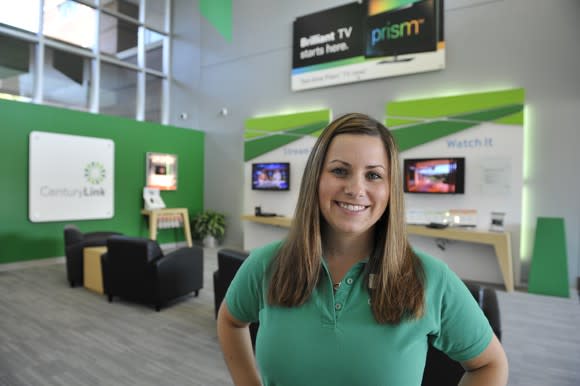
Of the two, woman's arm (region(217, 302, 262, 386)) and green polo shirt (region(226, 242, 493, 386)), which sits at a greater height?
green polo shirt (region(226, 242, 493, 386))

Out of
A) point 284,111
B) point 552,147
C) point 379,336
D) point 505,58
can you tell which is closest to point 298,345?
point 379,336

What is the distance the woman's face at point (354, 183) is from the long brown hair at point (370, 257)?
22 mm

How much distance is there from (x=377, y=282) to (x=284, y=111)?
6520mm

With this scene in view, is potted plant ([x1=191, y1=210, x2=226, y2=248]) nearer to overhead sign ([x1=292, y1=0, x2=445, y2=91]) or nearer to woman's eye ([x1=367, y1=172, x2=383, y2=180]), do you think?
overhead sign ([x1=292, y1=0, x2=445, y2=91])

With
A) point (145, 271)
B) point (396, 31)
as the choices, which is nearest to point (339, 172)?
point (145, 271)

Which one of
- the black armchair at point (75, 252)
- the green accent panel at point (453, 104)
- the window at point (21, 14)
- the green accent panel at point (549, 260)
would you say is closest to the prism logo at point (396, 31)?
the green accent panel at point (453, 104)

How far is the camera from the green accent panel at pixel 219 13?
6.34 metres

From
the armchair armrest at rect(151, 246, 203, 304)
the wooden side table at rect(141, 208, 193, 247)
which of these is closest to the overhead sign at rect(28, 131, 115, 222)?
the wooden side table at rect(141, 208, 193, 247)

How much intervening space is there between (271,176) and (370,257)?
612 cm

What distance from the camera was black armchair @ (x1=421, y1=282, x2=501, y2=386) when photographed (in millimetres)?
1872

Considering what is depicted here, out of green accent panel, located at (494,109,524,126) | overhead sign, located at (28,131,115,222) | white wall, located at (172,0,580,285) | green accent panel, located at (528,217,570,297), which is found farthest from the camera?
overhead sign, located at (28,131,115,222)

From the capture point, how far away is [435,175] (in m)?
5.33

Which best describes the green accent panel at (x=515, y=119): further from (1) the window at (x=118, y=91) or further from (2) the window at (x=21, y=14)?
(2) the window at (x=21, y=14)

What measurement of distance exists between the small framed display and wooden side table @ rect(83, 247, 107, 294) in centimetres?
302
